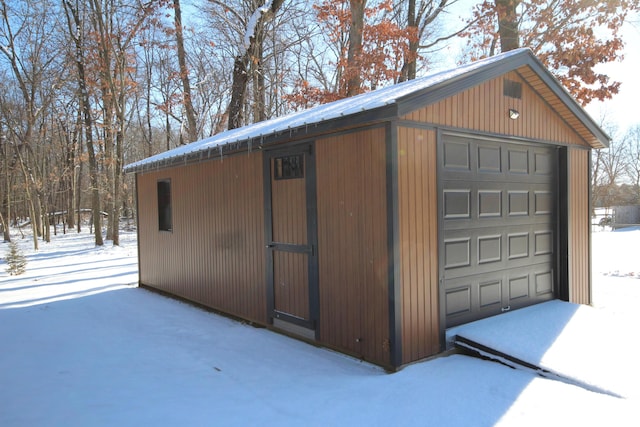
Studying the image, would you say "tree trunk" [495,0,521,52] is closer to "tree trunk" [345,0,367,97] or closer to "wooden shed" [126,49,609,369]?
"tree trunk" [345,0,367,97]

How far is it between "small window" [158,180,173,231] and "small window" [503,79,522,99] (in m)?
5.86

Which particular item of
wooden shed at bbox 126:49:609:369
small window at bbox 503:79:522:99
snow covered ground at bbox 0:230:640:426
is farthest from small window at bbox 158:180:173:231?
small window at bbox 503:79:522:99

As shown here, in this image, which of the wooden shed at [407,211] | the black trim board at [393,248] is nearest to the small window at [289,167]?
the wooden shed at [407,211]

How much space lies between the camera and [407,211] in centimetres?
377

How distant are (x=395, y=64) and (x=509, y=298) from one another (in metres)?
11.6

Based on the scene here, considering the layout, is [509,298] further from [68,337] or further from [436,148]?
[68,337]

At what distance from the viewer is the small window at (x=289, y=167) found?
4.66 m

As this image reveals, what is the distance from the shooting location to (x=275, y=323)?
5137mm

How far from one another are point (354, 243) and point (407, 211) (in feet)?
1.94

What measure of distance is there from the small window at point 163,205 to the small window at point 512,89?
586 cm

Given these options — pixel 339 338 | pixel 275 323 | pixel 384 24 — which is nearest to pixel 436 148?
pixel 339 338

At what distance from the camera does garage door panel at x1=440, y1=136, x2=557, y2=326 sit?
4258 millimetres

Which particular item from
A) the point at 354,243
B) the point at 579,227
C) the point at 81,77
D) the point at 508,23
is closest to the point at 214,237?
the point at 354,243

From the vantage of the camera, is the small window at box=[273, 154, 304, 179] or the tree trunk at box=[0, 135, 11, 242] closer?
the small window at box=[273, 154, 304, 179]
